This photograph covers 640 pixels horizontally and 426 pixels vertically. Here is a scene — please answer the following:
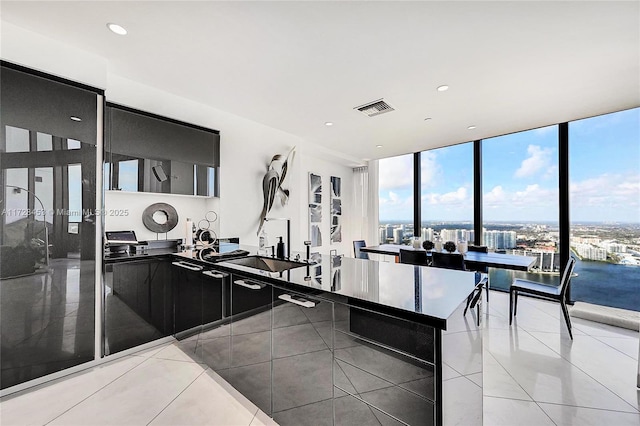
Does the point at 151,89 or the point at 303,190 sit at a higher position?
the point at 151,89

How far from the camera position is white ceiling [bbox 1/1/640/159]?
1.82 metres

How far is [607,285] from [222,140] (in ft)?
18.4

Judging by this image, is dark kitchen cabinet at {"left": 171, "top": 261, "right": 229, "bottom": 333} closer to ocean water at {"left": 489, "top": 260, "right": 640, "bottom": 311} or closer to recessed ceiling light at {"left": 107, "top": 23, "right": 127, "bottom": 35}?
recessed ceiling light at {"left": 107, "top": 23, "right": 127, "bottom": 35}

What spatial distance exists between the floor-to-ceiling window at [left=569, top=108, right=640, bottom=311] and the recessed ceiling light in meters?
5.60

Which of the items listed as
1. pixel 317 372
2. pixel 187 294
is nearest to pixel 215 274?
pixel 187 294

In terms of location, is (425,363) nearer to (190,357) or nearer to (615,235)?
(190,357)

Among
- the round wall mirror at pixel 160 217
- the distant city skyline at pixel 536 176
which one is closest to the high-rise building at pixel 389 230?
the distant city skyline at pixel 536 176

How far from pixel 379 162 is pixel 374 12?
4917 mm

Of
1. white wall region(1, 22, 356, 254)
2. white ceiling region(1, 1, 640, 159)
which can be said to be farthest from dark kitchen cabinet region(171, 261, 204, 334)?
white ceiling region(1, 1, 640, 159)

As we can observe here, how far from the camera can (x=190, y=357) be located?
2471 millimetres

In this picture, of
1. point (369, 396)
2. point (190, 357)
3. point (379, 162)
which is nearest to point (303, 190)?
point (379, 162)

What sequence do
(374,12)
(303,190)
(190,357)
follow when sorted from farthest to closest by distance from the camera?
(303,190)
(190,357)
(374,12)

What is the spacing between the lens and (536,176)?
437 centimetres

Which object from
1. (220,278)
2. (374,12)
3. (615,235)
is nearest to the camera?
(374,12)
